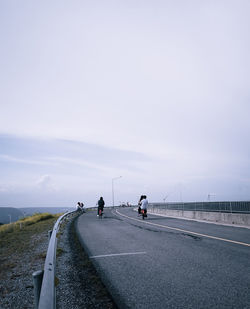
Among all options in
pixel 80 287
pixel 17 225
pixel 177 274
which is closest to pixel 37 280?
pixel 80 287

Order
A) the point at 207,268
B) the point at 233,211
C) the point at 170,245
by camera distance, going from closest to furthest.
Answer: the point at 207,268, the point at 170,245, the point at 233,211

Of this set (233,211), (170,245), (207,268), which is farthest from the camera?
(233,211)

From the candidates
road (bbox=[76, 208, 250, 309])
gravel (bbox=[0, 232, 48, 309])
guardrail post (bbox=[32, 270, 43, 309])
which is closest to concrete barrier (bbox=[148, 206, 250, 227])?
road (bbox=[76, 208, 250, 309])

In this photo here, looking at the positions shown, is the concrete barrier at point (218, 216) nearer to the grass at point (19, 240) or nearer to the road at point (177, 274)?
the road at point (177, 274)

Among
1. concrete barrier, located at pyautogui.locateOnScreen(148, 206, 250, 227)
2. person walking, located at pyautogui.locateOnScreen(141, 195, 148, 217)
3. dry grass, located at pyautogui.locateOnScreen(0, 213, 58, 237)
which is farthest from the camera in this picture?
person walking, located at pyautogui.locateOnScreen(141, 195, 148, 217)

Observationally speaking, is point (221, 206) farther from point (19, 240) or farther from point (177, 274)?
point (177, 274)

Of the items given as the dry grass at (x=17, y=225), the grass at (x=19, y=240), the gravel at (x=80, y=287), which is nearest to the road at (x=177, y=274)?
the gravel at (x=80, y=287)

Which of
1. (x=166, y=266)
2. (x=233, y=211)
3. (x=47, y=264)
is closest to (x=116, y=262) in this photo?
(x=166, y=266)

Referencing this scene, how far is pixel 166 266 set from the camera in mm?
5820

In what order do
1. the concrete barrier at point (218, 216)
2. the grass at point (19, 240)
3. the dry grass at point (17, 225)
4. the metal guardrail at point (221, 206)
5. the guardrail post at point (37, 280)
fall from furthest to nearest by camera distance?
the dry grass at point (17, 225) → the metal guardrail at point (221, 206) → the concrete barrier at point (218, 216) → the grass at point (19, 240) → the guardrail post at point (37, 280)

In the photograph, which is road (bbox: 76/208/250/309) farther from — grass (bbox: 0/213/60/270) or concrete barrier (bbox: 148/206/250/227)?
concrete barrier (bbox: 148/206/250/227)

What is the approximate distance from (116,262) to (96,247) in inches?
92.3

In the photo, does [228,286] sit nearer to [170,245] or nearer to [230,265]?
[230,265]

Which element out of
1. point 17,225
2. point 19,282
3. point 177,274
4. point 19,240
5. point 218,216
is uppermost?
point 177,274
